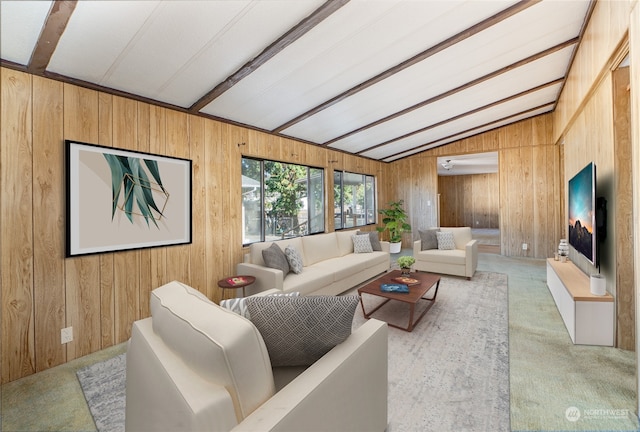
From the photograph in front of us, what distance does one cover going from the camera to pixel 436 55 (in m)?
3.08

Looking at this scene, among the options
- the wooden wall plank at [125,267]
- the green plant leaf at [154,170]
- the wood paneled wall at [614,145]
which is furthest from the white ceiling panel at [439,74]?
the wooden wall plank at [125,267]

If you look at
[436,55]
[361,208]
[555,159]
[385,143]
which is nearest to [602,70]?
[436,55]

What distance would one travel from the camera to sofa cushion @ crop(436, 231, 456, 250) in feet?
16.5

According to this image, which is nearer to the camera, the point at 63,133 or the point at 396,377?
the point at 396,377

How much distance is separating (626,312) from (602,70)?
2067mm

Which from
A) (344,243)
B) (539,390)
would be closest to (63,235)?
(344,243)

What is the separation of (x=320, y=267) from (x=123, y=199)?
7.87ft

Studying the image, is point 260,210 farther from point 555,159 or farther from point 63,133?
point 555,159

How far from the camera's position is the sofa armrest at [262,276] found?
10.3ft

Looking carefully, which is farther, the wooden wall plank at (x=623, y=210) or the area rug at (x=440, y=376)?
the wooden wall plank at (x=623, y=210)

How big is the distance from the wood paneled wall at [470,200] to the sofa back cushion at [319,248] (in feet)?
28.1

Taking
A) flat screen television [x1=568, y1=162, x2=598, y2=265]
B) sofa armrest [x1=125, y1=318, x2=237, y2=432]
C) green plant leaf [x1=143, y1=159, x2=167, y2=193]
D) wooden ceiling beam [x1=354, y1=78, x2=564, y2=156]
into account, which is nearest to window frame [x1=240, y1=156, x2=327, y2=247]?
green plant leaf [x1=143, y1=159, x2=167, y2=193]

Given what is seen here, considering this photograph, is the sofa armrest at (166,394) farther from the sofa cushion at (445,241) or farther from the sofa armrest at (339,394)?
the sofa cushion at (445,241)

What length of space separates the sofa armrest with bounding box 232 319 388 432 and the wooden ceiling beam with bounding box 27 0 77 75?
2.31m
